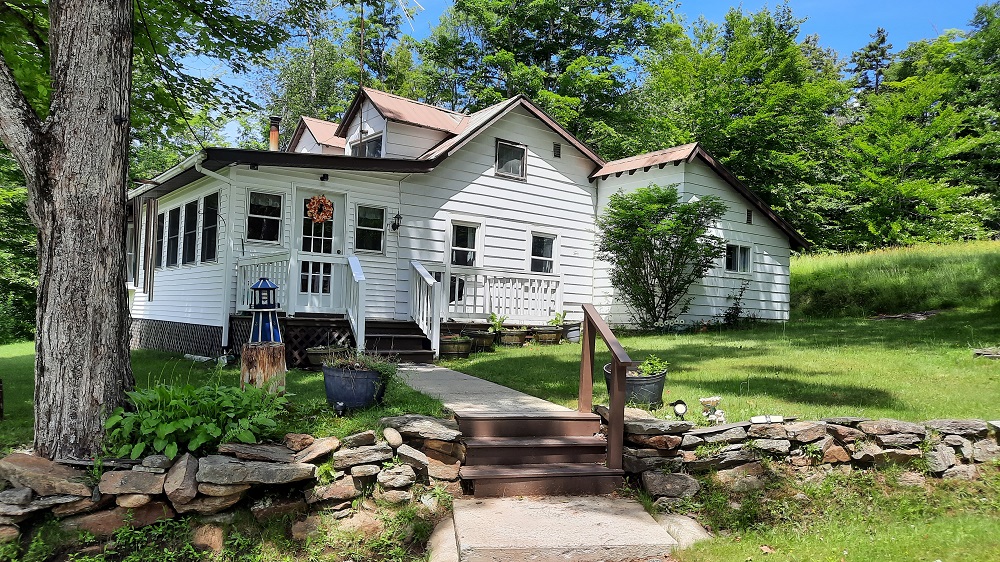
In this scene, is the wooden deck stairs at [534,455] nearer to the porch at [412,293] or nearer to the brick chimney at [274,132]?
the porch at [412,293]

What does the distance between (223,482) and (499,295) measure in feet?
27.9

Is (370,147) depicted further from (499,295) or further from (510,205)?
(499,295)

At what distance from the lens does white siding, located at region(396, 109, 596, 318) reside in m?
12.3

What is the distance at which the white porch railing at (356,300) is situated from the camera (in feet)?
30.9

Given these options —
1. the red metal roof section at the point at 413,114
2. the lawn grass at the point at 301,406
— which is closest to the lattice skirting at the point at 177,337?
the lawn grass at the point at 301,406

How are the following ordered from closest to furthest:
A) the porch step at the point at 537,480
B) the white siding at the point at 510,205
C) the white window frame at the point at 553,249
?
the porch step at the point at 537,480 → the white siding at the point at 510,205 → the white window frame at the point at 553,249

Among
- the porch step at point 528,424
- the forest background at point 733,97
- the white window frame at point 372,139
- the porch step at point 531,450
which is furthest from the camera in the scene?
the forest background at point 733,97

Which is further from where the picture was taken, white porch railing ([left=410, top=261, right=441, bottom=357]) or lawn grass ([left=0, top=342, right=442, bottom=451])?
white porch railing ([left=410, top=261, right=441, bottom=357])

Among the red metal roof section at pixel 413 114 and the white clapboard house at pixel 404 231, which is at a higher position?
the red metal roof section at pixel 413 114

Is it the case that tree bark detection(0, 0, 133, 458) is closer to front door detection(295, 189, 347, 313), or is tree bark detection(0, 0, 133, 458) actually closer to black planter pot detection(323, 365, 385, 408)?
black planter pot detection(323, 365, 385, 408)

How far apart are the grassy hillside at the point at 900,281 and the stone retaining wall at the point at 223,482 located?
592 inches

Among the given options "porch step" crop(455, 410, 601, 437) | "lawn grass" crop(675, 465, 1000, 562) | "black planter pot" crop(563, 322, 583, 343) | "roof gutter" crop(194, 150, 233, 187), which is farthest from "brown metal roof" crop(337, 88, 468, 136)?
"lawn grass" crop(675, 465, 1000, 562)

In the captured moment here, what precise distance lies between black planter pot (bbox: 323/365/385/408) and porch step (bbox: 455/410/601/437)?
31.2 inches

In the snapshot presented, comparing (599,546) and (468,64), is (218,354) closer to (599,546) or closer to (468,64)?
(599,546)
